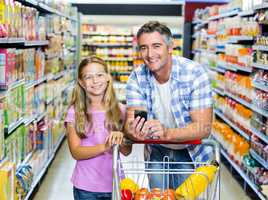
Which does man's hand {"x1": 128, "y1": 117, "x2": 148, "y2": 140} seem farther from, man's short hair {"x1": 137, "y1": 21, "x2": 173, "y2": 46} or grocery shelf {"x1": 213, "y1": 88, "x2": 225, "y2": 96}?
grocery shelf {"x1": 213, "y1": 88, "x2": 225, "y2": 96}

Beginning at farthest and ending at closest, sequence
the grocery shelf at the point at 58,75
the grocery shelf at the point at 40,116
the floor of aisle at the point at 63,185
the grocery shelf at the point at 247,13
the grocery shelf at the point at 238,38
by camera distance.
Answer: the grocery shelf at the point at 58,75 → the grocery shelf at the point at 238,38 → the grocery shelf at the point at 247,13 → the grocery shelf at the point at 40,116 → the floor of aisle at the point at 63,185

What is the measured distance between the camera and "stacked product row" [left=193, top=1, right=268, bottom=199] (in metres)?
5.00

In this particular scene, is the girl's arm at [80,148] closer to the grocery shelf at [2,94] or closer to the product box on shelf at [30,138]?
the grocery shelf at [2,94]

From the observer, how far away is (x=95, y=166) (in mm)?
2740

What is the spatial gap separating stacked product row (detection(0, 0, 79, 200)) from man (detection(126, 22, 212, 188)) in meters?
1.14

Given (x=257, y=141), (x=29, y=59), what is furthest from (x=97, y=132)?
(x=257, y=141)

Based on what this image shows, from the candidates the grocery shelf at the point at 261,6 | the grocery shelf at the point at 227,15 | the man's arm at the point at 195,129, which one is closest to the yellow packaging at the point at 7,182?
the man's arm at the point at 195,129

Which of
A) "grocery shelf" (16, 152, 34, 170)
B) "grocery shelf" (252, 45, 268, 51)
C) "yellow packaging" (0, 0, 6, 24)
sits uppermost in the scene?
"yellow packaging" (0, 0, 6, 24)

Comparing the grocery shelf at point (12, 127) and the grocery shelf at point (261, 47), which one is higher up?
the grocery shelf at point (261, 47)

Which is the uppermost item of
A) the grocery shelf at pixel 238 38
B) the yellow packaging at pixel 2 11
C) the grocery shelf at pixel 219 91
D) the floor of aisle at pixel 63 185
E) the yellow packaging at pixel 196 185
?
the yellow packaging at pixel 2 11

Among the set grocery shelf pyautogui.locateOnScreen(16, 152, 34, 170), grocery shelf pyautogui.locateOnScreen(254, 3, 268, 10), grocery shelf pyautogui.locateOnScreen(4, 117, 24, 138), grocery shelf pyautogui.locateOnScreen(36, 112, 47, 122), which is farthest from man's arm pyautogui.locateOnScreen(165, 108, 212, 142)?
grocery shelf pyautogui.locateOnScreen(36, 112, 47, 122)

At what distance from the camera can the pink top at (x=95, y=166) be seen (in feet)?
8.95

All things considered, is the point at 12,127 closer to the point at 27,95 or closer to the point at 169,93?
the point at 27,95

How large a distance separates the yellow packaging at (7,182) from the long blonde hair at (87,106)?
0.80 metres
